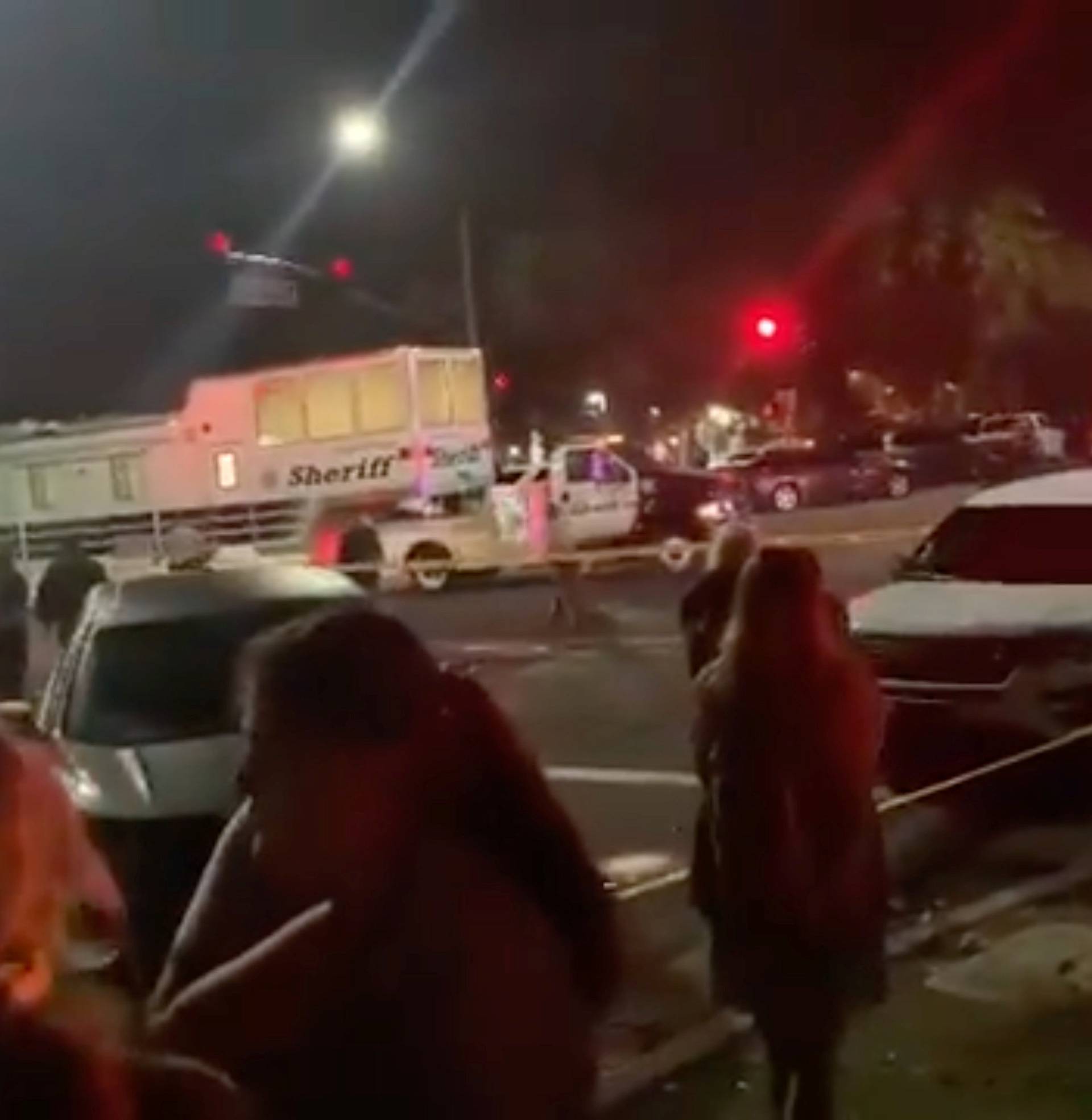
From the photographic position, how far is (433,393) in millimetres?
34094

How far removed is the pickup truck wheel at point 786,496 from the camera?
4566 cm

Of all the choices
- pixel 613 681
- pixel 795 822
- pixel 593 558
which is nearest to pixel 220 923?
pixel 795 822

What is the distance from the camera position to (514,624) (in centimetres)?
2492

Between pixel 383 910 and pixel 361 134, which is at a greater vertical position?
pixel 361 134

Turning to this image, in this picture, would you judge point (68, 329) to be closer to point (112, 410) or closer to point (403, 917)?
point (112, 410)

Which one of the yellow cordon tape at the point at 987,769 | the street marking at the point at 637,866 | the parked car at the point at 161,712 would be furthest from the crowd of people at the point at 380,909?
the yellow cordon tape at the point at 987,769

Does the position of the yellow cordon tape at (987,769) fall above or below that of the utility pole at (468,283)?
below

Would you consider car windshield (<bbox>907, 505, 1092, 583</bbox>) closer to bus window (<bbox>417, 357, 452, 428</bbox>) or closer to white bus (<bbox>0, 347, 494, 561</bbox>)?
white bus (<bbox>0, 347, 494, 561</bbox>)

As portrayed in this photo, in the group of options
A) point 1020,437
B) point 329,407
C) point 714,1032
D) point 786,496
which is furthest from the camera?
point 1020,437

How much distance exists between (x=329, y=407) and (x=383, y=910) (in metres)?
31.9

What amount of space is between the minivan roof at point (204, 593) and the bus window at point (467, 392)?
74.3ft

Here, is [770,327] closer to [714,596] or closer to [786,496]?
[786,496]

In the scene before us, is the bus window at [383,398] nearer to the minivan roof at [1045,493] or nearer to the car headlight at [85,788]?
the minivan roof at [1045,493]

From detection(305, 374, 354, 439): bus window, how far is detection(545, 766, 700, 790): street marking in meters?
20.5
